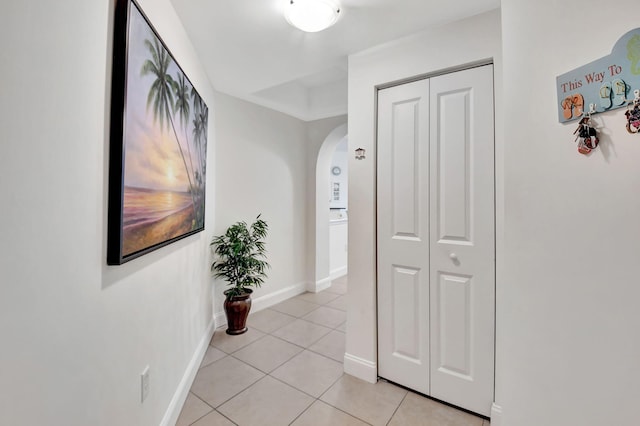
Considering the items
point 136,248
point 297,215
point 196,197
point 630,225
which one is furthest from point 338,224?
point 630,225

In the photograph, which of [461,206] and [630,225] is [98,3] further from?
[461,206]

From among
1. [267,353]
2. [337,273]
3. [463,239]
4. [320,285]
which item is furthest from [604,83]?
[337,273]

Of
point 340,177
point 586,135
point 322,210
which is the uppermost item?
point 340,177

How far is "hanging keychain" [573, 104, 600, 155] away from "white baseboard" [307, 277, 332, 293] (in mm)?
3443

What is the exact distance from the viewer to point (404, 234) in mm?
1883

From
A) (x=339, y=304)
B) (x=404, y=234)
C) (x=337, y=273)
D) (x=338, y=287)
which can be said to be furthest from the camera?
(x=337, y=273)

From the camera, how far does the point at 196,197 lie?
1.98 m

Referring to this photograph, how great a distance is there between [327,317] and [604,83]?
2.89m

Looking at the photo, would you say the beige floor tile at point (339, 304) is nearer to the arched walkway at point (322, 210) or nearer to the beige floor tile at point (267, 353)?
the arched walkway at point (322, 210)

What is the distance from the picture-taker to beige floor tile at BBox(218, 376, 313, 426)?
1632 millimetres

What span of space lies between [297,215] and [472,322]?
254cm

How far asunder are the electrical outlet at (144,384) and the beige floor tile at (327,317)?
1.88 meters

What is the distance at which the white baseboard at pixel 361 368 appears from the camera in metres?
1.97

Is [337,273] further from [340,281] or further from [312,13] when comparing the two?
[312,13]
